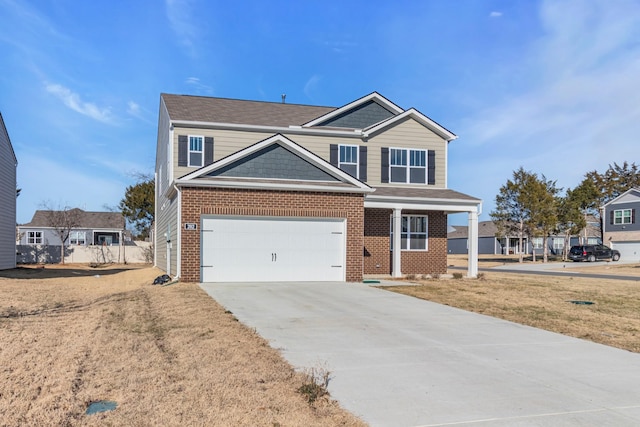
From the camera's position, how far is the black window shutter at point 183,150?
740 inches

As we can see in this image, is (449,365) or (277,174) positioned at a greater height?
(277,174)

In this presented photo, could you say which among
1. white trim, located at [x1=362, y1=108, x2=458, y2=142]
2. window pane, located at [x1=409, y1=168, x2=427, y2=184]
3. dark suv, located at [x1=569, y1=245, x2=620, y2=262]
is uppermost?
white trim, located at [x1=362, y1=108, x2=458, y2=142]

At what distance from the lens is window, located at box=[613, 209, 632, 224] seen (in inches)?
1873

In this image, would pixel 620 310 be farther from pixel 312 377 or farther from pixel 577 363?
pixel 312 377

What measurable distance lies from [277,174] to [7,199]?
707 inches

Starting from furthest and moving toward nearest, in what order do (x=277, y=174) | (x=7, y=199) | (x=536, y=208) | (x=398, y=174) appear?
(x=536, y=208)
(x=7, y=199)
(x=398, y=174)
(x=277, y=174)

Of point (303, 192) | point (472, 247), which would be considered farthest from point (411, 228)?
point (303, 192)

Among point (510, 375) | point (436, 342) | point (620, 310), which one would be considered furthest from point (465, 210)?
point (510, 375)

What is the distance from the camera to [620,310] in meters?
11.9

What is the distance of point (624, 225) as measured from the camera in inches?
1886

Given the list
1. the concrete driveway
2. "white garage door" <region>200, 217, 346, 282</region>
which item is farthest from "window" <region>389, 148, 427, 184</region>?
the concrete driveway

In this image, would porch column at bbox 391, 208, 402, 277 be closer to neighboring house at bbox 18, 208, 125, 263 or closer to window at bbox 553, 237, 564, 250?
neighboring house at bbox 18, 208, 125, 263

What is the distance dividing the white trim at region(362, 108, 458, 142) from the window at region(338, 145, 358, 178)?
84cm

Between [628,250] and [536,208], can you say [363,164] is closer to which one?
[536,208]
